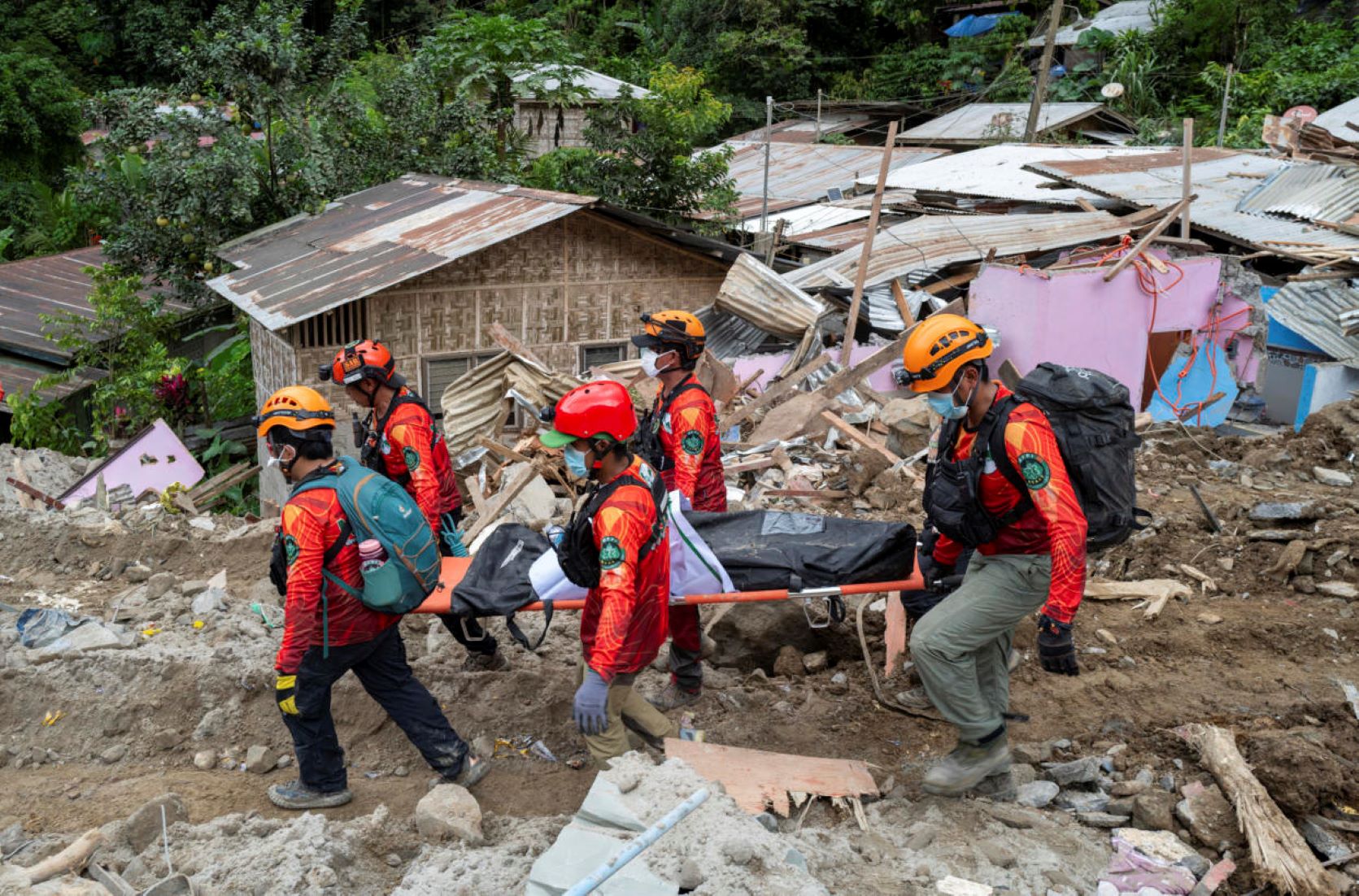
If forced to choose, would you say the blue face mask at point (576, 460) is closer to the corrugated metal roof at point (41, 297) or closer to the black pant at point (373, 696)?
the black pant at point (373, 696)

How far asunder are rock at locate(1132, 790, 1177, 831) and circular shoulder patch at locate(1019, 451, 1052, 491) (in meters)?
1.49

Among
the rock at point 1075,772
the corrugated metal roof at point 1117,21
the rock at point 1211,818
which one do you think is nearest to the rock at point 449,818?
the rock at point 1075,772

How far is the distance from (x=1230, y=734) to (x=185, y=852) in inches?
184

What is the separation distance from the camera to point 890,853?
4.54m

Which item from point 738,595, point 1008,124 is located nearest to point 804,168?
point 1008,124

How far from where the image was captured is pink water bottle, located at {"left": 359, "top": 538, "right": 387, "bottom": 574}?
475 centimetres

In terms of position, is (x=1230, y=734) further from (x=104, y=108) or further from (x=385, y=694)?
(x=104, y=108)

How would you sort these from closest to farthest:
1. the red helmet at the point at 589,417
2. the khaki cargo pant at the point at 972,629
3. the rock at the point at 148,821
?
the rock at the point at 148,821 < the red helmet at the point at 589,417 < the khaki cargo pant at the point at 972,629

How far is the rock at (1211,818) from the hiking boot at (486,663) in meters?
3.74

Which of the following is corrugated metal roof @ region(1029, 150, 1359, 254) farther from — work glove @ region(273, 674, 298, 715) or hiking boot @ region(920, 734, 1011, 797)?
work glove @ region(273, 674, 298, 715)

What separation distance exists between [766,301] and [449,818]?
31.7 feet

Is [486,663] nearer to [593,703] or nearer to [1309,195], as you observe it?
[593,703]

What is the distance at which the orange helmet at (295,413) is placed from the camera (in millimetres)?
4797

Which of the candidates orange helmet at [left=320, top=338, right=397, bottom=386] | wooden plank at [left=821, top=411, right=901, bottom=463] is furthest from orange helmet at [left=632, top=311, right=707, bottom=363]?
wooden plank at [left=821, top=411, right=901, bottom=463]
